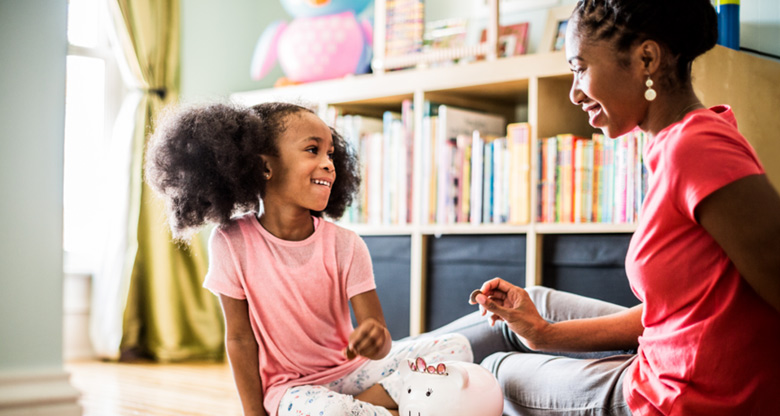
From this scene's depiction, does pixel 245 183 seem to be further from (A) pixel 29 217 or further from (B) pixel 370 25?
(B) pixel 370 25

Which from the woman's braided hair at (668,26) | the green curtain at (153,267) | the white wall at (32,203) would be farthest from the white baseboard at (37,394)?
the green curtain at (153,267)

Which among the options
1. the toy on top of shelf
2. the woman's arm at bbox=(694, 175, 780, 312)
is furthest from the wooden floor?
the woman's arm at bbox=(694, 175, 780, 312)

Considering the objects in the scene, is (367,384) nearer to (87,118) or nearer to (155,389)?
(155,389)

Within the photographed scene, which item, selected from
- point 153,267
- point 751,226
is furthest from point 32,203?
point 153,267

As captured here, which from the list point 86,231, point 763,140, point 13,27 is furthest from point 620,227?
point 86,231

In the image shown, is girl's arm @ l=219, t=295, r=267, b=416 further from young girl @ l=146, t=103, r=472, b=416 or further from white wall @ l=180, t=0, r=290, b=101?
white wall @ l=180, t=0, r=290, b=101

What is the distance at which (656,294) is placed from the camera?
3.14 feet

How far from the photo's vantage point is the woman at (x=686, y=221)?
0.84 m

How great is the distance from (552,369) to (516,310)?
30cm

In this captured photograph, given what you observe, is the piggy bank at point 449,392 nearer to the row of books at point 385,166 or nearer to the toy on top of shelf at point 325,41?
the row of books at point 385,166

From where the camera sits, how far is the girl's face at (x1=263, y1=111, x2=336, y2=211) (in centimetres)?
147

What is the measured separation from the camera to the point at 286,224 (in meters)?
1.51

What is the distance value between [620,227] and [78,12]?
2.51 metres

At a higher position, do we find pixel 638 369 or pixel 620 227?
pixel 620 227
